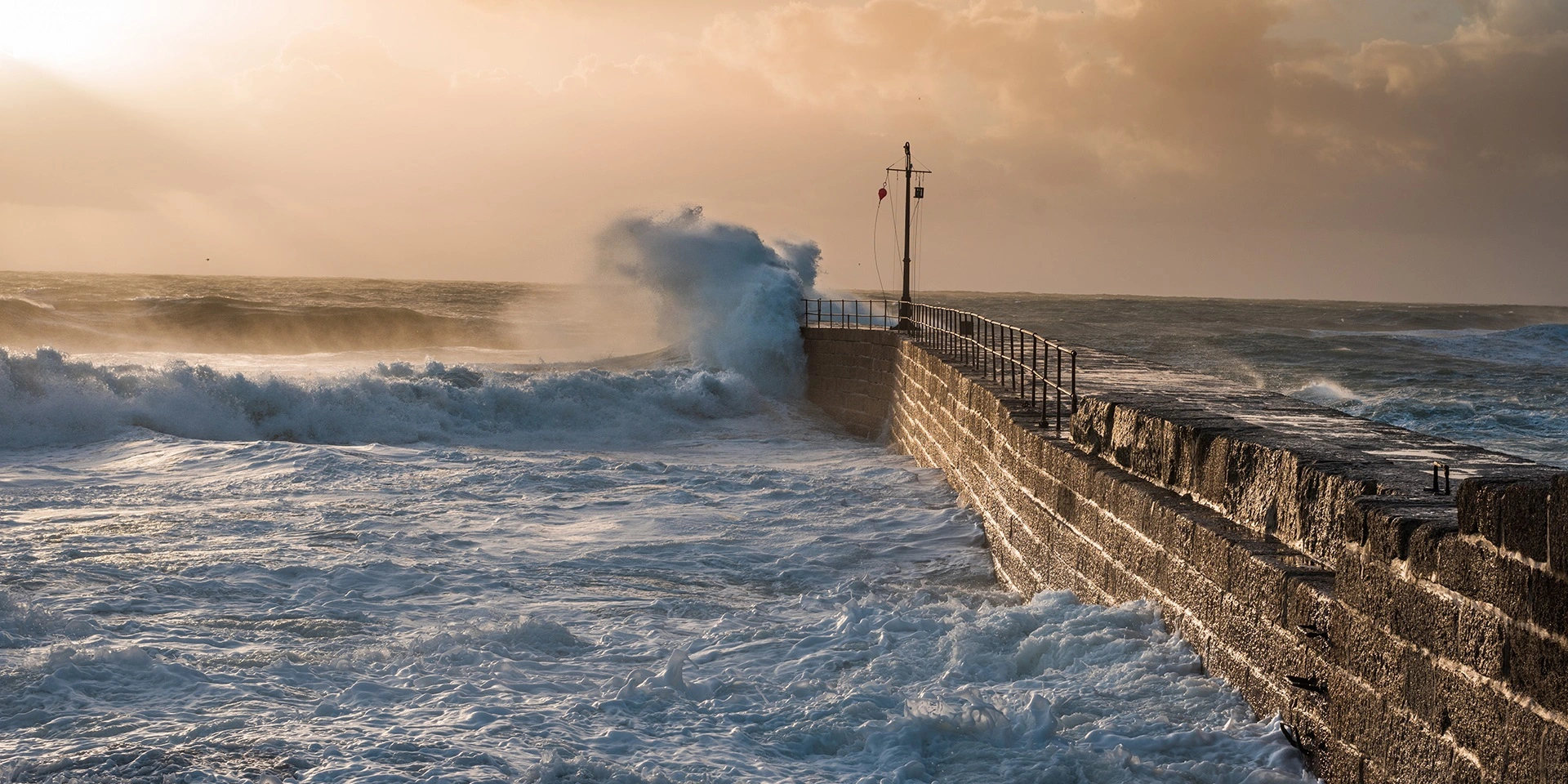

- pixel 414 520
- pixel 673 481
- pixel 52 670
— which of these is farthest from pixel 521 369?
pixel 52 670

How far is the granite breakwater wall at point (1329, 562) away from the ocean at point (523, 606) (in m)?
0.32

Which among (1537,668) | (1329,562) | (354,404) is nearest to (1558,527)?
(1537,668)

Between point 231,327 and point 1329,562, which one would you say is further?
point 231,327

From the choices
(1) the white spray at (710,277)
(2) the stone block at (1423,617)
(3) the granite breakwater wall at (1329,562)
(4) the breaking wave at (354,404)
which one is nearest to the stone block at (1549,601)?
(3) the granite breakwater wall at (1329,562)

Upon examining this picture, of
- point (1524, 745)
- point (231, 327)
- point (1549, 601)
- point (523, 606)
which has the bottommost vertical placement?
point (523, 606)

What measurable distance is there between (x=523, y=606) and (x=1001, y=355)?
5113 millimetres

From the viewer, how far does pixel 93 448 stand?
15.1 metres

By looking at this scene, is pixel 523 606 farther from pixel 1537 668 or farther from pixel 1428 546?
pixel 1537 668

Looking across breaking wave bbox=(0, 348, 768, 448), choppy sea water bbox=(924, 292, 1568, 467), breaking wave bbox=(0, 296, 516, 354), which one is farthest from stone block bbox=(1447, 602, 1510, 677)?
breaking wave bbox=(0, 296, 516, 354)

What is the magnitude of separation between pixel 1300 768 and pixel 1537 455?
13.8 metres

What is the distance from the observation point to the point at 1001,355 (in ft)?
35.3

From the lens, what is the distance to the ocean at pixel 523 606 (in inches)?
188

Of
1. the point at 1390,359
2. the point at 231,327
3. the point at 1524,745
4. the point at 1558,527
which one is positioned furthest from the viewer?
the point at 231,327

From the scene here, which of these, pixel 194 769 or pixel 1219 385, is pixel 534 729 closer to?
pixel 194 769
